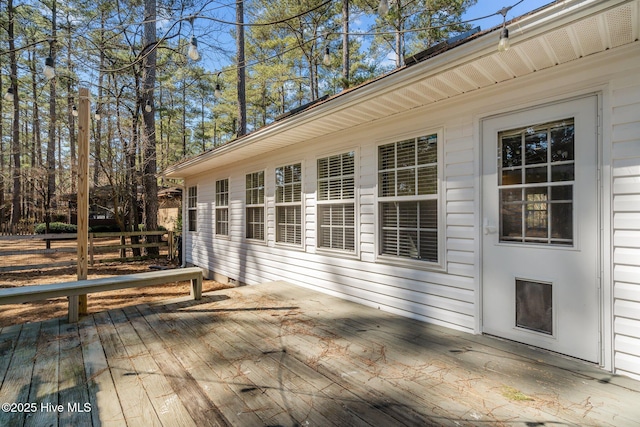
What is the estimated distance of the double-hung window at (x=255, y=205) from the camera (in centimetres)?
593

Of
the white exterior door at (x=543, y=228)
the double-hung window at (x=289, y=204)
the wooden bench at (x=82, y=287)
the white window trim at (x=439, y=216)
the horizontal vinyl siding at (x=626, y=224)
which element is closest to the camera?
the horizontal vinyl siding at (x=626, y=224)

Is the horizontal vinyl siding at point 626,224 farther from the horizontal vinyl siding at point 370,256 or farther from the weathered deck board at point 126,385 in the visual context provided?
the weathered deck board at point 126,385

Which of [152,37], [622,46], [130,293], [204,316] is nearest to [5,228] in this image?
[152,37]

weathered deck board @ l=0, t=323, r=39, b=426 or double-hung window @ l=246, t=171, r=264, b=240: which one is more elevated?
double-hung window @ l=246, t=171, r=264, b=240

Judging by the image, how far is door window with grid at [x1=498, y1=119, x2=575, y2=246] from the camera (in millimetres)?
2367

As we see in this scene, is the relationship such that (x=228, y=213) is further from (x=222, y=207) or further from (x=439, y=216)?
(x=439, y=216)

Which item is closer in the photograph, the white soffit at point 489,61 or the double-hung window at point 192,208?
the white soffit at point 489,61

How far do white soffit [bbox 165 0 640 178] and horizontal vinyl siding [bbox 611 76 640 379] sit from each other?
1.48ft

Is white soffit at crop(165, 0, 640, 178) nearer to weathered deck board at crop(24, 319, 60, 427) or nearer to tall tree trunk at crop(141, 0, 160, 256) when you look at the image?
weathered deck board at crop(24, 319, 60, 427)

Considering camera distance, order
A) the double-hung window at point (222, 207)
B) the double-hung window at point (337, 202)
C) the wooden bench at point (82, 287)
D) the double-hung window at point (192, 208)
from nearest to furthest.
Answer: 1. the wooden bench at point (82, 287)
2. the double-hung window at point (337, 202)
3. the double-hung window at point (222, 207)
4. the double-hung window at point (192, 208)

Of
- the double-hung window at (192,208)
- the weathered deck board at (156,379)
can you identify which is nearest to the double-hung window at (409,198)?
the weathered deck board at (156,379)

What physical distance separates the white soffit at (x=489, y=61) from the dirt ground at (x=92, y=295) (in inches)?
167

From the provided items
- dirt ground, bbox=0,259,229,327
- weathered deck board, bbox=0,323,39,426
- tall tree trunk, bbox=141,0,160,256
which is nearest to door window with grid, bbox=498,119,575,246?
weathered deck board, bbox=0,323,39,426

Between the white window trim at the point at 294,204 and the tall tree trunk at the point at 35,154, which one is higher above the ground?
the tall tree trunk at the point at 35,154
